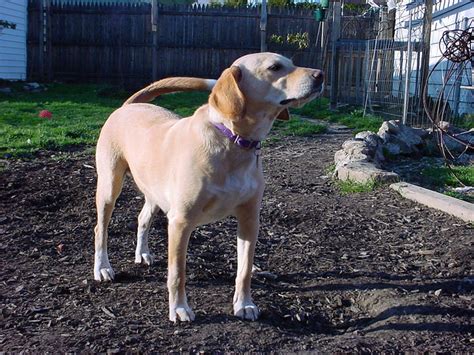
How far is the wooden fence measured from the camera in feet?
59.7

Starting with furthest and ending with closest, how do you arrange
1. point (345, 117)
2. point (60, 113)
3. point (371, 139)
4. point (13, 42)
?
point (13, 42), point (345, 117), point (60, 113), point (371, 139)

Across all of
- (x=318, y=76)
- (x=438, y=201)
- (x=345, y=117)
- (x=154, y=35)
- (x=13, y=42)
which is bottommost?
(x=438, y=201)

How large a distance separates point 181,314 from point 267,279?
3.19ft

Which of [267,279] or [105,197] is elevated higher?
[105,197]

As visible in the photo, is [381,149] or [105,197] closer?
[105,197]

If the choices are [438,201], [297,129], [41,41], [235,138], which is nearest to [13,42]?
[41,41]

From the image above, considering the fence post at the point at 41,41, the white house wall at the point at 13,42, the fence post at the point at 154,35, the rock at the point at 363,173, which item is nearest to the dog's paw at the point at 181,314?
the rock at the point at 363,173

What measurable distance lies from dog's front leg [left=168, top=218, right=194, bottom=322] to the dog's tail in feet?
2.96

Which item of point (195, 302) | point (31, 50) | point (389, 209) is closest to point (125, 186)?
point (389, 209)

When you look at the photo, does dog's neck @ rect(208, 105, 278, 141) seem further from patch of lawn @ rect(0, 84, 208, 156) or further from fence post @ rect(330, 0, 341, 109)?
fence post @ rect(330, 0, 341, 109)

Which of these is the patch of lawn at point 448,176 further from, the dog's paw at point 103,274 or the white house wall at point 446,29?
the dog's paw at point 103,274

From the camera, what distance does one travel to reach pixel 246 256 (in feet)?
11.8

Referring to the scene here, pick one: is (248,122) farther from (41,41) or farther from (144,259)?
(41,41)

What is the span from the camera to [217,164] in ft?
10.7
